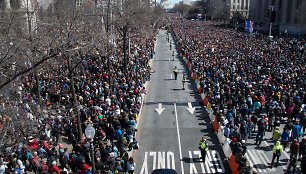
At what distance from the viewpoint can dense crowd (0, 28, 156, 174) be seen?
43.3 feet

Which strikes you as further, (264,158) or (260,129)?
(260,129)

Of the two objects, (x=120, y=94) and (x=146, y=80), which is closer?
(x=120, y=94)

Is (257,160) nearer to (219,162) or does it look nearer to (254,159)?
(254,159)

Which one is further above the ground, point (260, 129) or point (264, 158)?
point (260, 129)

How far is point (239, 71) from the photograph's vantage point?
3173cm

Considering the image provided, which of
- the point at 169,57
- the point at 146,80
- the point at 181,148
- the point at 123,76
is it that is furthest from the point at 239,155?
the point at 169,57

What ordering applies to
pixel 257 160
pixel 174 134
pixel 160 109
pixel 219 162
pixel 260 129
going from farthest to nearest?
pixel 160 109 → pixel 174 134 → pixel 260 129 → pixel 257 160 → pixel 219 162

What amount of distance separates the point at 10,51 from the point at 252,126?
41.8 ft

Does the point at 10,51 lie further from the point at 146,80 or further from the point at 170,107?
the point at 146,80

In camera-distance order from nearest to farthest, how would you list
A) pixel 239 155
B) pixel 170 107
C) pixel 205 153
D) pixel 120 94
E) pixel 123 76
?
pixel 239 155 < pixel 205 153 < pixel 120 94 < pixel 170 107 < pixel 123 76

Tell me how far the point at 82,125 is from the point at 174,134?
→ 495cm

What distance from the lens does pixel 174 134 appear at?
19.3 metres

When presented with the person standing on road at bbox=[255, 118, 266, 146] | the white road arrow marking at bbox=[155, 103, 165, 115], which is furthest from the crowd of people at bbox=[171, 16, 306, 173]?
the white road arrow marking at bbox=[155, 103, 165, 115]

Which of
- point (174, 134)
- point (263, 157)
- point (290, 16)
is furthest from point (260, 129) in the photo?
point (290, 16)
